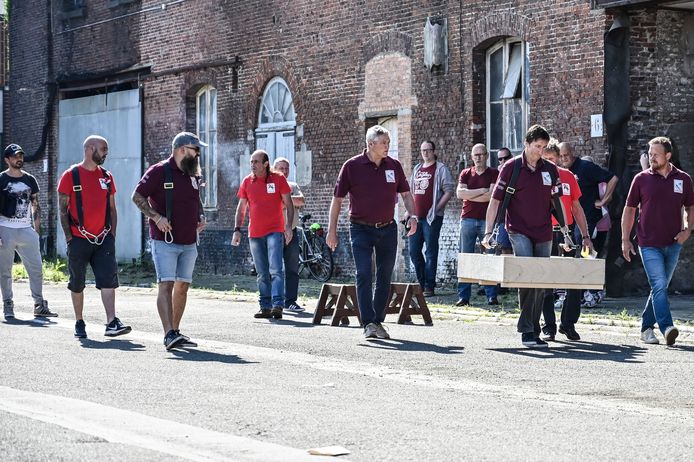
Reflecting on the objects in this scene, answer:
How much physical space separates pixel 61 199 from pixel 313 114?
12056 mm

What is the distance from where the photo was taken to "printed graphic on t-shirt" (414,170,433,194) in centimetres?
1977

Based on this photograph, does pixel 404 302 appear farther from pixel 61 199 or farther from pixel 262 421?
pixel 262 421

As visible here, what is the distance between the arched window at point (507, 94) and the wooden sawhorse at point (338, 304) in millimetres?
6112

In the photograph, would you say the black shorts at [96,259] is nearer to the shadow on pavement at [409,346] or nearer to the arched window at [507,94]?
the shadow on pavement at [409,346]

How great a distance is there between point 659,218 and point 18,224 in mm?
7494

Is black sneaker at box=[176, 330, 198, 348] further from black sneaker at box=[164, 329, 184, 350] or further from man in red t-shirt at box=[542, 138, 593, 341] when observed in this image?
man in red t-shirt at box=[542, 138, 593, 341]

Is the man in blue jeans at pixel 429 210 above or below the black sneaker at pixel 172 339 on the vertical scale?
above

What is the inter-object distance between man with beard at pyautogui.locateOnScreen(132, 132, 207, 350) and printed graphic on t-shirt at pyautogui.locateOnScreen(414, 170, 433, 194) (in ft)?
23.6

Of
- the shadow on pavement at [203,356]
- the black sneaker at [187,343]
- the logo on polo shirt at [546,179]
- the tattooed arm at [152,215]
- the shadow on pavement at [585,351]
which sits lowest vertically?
the shadow on pavement at [585,351]

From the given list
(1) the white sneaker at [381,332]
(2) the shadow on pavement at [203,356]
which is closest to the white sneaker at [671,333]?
(1) the white sneaker at [381,332]

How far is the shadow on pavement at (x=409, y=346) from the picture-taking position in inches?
499

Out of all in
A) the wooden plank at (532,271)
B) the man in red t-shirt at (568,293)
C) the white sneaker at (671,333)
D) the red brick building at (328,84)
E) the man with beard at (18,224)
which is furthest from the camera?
the red brick building at (328,84)

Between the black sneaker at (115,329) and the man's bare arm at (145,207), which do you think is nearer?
the man's bare arm at (145,207)

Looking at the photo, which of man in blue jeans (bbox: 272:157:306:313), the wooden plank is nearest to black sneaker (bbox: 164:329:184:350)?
the wooden plank
